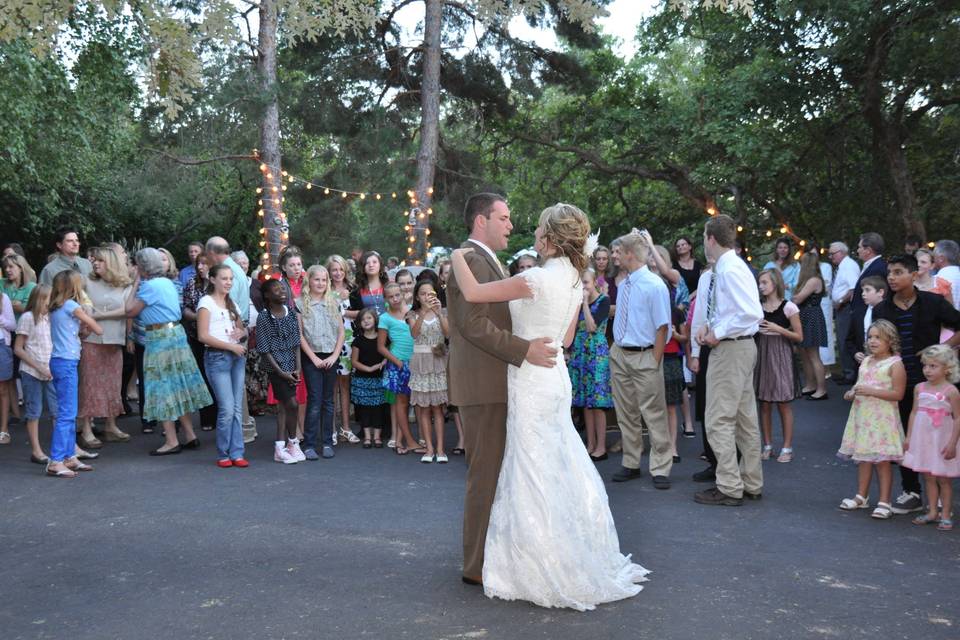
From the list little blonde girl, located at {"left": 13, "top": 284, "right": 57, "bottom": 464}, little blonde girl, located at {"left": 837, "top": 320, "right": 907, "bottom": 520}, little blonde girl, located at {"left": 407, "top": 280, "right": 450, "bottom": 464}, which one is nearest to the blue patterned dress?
little blonde girl, located at {"left": 407, "top": 280, "right": 450, "bottom": 464}

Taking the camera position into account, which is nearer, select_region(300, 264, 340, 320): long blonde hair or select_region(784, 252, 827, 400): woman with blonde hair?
select_region(300, 264, 340, 320): long blonde hair

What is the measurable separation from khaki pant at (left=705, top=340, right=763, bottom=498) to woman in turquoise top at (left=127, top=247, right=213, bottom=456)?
191 inches

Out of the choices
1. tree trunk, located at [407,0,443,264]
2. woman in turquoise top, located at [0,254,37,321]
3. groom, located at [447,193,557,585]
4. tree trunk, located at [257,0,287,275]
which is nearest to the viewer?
groom, located at [447,193,557,585]

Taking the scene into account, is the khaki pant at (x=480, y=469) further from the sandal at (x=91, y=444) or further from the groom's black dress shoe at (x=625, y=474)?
the sandal at (x=91, y=444)

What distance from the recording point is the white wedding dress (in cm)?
426

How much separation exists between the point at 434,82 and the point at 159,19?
14033 millimetres

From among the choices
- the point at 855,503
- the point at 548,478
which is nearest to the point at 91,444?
the point at 548,478

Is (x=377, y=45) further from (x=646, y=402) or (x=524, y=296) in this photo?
(x=524, y=296)

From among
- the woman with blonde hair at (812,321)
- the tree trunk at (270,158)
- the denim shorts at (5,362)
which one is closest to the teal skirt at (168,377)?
the denim shorts at (5,362)

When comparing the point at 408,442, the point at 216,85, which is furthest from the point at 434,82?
the point at 408,442

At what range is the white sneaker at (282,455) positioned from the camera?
8.13m

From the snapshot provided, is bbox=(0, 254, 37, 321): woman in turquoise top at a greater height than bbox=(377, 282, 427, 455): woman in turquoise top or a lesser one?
greater

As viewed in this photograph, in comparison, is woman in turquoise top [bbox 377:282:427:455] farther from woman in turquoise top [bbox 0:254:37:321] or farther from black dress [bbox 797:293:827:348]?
black dress [bbox 797:293:827:348]

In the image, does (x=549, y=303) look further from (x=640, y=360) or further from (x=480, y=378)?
(x=640, y=360)
